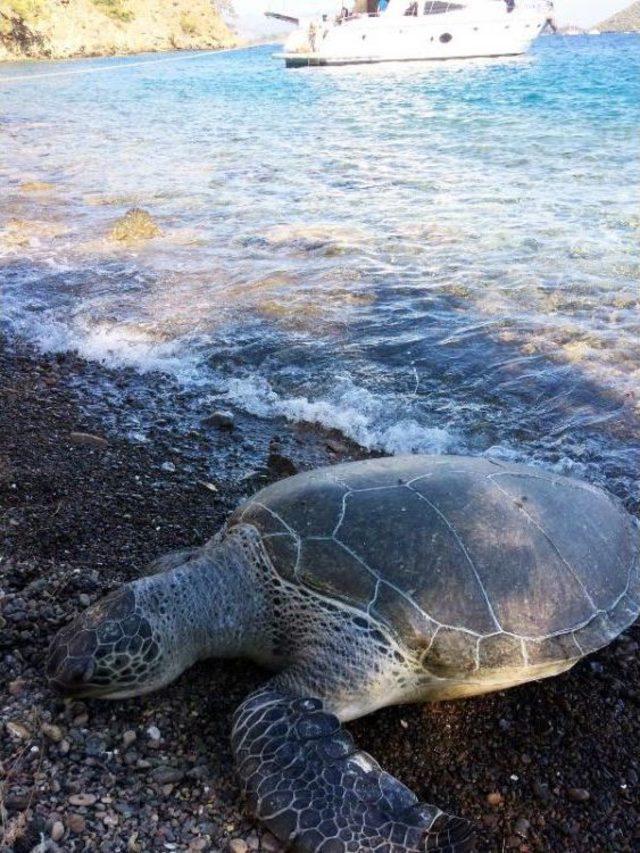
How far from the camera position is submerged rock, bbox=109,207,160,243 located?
25.1 ft

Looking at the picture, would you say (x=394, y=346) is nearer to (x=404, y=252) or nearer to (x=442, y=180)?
(x=404, y=252)

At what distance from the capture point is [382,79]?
3036 centimetres

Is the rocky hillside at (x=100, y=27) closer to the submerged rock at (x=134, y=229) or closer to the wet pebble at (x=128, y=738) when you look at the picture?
the submerged rock at (x=134, y=229)

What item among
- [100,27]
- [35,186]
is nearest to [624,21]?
[100,27]

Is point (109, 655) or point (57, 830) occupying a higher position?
point (109, 655)

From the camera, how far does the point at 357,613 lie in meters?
2.22

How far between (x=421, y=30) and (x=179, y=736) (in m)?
41.1

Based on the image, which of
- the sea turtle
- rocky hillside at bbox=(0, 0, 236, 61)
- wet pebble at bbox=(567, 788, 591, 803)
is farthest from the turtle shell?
rocky hillside at bbox=(0, 0, 236, 61)

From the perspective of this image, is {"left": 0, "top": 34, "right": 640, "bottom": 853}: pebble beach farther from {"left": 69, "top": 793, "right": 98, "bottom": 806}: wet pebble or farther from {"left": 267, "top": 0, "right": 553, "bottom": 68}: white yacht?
{"left": 267, "top": 0, "right": 553, "bottom": 68}: white yacht

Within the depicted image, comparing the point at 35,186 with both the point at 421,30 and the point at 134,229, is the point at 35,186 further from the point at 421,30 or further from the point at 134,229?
the point at 421,30

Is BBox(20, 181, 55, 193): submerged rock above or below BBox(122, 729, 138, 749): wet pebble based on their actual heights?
above

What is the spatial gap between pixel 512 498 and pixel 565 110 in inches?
676

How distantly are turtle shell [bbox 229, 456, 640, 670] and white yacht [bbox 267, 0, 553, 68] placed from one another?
40212 mm

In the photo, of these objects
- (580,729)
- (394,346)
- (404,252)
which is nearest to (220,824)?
(580,729)
